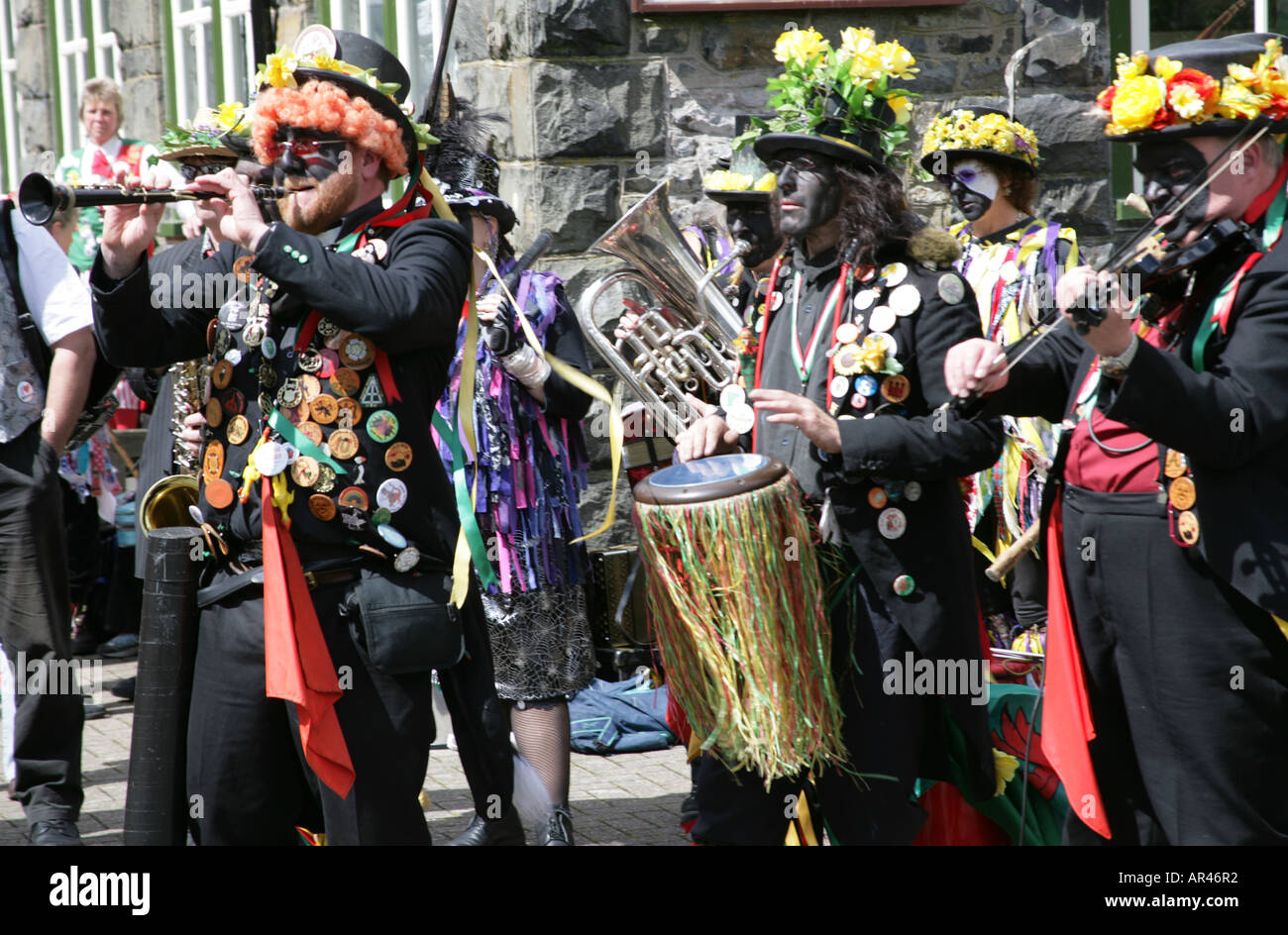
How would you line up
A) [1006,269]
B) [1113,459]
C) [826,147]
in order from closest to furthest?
1. [1113,459]
2. [826,147]
3. [1006,269]

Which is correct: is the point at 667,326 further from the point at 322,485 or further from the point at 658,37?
the point at 658,37

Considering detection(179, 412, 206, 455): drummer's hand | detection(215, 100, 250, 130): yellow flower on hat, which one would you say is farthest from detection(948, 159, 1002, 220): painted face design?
detection(179, 412, 206, 455): drummer's hand

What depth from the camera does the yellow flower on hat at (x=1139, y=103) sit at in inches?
123

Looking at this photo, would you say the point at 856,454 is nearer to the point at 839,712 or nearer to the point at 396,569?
the point at 839,712

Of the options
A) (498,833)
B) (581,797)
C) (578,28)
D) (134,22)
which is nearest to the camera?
(498,833)

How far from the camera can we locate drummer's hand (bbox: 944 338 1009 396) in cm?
320

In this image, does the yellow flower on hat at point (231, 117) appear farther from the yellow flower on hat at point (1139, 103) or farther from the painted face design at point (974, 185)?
the painted face design at point (974, 185)

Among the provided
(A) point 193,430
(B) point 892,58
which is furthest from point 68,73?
(B) point 892,58

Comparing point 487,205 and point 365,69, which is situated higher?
point 365,69

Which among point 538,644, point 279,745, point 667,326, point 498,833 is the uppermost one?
point 667,326

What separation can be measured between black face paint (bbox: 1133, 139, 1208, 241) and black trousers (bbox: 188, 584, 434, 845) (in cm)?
187

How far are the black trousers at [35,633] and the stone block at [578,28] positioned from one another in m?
2.87

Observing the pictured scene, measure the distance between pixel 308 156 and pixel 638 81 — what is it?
352cm

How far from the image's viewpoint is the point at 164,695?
11.4 feet
